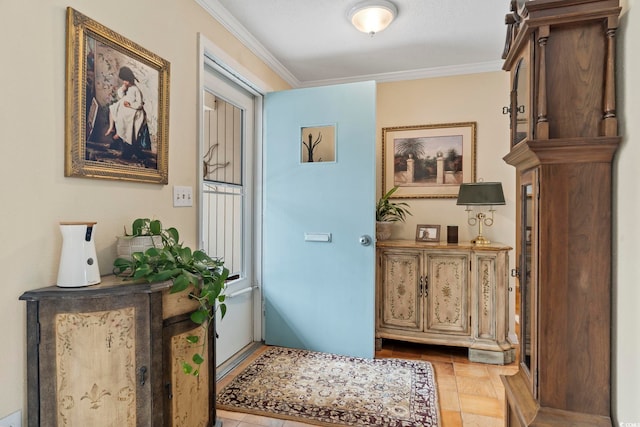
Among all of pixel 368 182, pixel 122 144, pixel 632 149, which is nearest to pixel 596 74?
pixel 632 149

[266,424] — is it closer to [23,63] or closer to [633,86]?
[23,63]

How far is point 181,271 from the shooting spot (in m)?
1.32

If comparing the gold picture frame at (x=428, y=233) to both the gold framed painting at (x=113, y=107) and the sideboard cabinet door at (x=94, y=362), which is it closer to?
the gold framed painting at (x=113, y=107)

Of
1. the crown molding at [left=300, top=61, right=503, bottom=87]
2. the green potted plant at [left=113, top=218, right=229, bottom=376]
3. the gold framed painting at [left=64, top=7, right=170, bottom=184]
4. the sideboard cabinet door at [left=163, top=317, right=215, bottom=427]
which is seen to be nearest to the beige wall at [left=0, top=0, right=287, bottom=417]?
the gold framed painting at [left=64, top=7, right=170, bottom=184]

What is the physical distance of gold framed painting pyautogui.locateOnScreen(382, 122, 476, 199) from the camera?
305 cm

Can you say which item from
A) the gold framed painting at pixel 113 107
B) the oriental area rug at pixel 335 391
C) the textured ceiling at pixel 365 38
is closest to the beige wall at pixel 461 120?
the textured ceiling at pixel 365 38

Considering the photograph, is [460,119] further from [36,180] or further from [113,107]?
[36,180]

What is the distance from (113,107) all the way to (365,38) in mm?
1861

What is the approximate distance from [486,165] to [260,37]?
7.12ft

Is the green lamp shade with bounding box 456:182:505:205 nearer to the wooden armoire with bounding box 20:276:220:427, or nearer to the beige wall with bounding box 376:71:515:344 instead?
the beige wall with bounding box 376:71:515:344

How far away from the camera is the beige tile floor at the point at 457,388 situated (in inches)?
72.5

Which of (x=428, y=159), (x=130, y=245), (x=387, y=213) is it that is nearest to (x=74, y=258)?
(x=130, y=245)

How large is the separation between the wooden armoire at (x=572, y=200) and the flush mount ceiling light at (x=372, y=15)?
1.18m

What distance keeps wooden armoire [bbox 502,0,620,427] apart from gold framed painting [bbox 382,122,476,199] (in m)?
1.98
